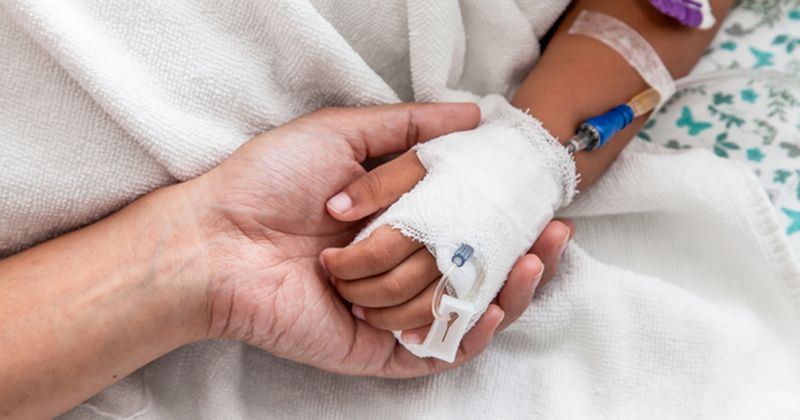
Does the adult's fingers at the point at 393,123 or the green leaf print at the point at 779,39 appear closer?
the adult's fingers at the point at 393,123

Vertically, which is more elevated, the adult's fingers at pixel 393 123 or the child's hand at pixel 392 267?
the adult's fingers at pixel 393 123

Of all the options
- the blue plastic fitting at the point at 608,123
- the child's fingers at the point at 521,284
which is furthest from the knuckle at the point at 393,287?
the blue plastic fitting at the point at 608,123

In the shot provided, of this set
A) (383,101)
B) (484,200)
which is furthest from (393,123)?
(484,200)

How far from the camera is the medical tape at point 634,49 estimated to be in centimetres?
100

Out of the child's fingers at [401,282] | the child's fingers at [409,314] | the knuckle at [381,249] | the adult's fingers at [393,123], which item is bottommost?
the child's fingers at [409,314]

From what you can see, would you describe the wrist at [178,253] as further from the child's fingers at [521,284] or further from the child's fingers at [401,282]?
the child's fingers at [521,284]

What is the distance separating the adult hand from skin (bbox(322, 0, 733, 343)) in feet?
0.09

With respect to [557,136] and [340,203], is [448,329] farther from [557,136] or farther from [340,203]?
[557,136]

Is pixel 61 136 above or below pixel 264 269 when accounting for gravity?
above

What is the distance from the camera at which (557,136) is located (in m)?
0.93

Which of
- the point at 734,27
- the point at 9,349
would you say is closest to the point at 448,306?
the point at 9,349

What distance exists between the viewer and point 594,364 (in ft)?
3.02

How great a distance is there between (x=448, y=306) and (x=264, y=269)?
22 centimetres

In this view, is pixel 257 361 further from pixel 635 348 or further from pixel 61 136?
pixel 635 348
